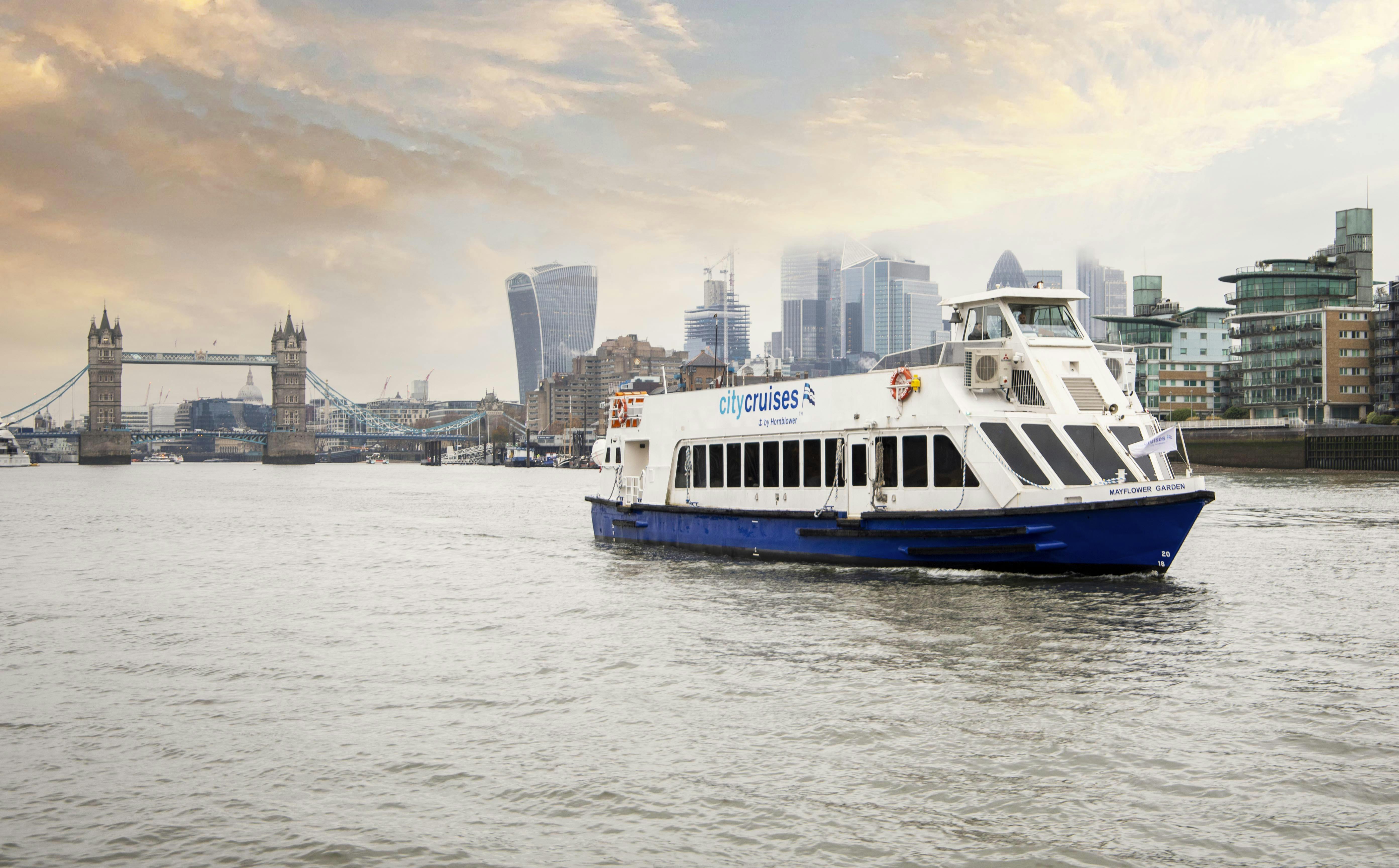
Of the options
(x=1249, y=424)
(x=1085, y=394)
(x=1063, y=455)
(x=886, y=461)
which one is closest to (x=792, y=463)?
(x=886, y=461)

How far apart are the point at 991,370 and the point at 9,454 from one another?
194m

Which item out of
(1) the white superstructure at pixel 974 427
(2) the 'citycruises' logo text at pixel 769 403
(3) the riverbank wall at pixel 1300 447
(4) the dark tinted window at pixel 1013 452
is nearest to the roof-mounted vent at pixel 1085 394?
(1) the white superstructure at pixel 974 427

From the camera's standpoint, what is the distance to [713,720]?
40.0 ft

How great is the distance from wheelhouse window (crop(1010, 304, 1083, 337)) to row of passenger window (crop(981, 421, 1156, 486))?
2274 millimetres

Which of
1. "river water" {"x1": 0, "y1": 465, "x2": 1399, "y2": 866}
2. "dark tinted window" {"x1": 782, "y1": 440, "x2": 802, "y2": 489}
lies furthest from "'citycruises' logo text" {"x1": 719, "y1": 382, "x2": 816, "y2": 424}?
"river water" {"x1": 0, "y1": 465, "x2": 1399, "y2": 866}

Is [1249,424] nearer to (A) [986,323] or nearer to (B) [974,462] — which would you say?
(A) [986,323]

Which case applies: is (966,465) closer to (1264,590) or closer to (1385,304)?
(1264,590)

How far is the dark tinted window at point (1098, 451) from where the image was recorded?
21031 millimetres

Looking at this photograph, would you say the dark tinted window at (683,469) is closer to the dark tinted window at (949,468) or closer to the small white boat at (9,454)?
the dark tinted window at (949,468)

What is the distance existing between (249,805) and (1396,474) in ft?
272

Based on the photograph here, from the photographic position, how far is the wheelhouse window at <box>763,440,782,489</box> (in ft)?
84.3

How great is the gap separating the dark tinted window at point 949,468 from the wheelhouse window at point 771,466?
4560mm

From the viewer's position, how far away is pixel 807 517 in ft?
79.2

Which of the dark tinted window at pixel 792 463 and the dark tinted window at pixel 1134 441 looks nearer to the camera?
the dark tinted window at pixel 1134 441
